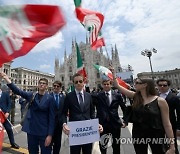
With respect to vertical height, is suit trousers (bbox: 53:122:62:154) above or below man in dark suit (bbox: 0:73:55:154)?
below

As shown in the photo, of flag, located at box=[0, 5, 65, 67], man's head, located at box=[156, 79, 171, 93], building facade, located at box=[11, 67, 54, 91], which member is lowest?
man's head, located at box=[156, 79, 171, 93]

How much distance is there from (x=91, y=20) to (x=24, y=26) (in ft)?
12.9

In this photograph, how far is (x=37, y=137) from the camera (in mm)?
3266

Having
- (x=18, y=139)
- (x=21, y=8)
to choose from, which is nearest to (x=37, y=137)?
(x=21, y=8)

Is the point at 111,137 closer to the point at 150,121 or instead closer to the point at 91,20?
the point at 150,121

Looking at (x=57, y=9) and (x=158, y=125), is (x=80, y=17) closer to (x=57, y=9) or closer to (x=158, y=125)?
(x=57, y=9)

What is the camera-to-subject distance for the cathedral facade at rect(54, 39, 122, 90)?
207 ft

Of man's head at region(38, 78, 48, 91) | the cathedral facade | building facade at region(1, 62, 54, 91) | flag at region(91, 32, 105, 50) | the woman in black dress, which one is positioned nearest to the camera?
the woman in black dress

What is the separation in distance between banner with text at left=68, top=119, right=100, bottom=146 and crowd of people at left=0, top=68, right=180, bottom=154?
87 mm

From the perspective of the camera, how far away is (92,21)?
20.4 ft

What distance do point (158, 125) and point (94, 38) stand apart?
457cm

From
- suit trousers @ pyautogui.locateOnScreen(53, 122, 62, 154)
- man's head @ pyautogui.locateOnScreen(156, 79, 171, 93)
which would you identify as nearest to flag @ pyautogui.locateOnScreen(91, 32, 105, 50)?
man's head @ pyautogui.locateOnScreen(156, 79, 171, 93)

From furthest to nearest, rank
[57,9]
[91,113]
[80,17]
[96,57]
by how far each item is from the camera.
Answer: [96,57]
[80,17]
[91,113]
[57,9]

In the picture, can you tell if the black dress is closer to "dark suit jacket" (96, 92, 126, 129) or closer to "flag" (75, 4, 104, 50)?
"dark suit jacket" (96, 92, 126, 129)
